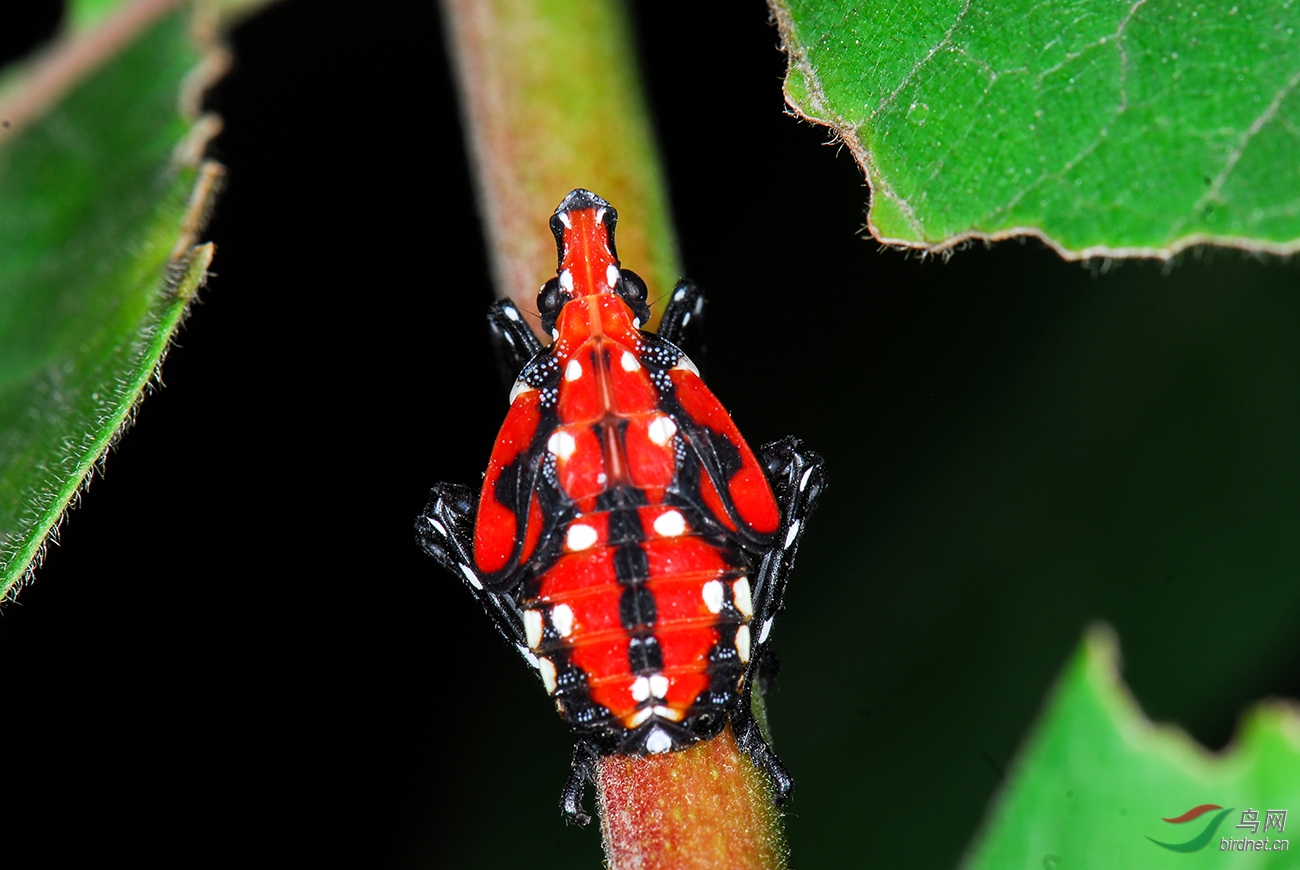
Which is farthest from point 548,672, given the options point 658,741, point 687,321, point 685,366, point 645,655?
point 687,321

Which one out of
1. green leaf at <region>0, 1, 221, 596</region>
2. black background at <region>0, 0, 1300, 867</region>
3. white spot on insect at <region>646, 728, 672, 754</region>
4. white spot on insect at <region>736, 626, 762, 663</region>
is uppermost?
green leaf at <region>0, 1, 221, 596</region>

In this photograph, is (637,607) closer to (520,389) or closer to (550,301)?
(520,389)

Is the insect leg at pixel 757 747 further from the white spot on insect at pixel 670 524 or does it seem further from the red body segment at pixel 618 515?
the white spot on insect at pixel 670 524

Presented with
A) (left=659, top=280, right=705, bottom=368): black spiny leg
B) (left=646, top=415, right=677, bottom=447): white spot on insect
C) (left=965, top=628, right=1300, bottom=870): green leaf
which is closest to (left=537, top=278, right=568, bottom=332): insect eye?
(left=659, top=280, right=705, bottom=368): black spiny leg

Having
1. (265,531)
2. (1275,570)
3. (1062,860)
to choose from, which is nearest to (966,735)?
(1275,570)

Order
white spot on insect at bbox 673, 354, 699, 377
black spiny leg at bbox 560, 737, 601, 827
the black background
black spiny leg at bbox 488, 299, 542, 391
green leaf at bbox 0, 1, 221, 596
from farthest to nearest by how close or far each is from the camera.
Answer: the black background
black spiny leg at bbox 488, 299, 542, 391
white spot on insect at bbox 673, 354, 699, 377
black spiny leg at bbox 560, 737, 601, 827
green leaf at bbox 0, 1, 221, 596

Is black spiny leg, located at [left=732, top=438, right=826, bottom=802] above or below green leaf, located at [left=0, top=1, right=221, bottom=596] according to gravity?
below

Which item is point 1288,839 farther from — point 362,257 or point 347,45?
point 347,45

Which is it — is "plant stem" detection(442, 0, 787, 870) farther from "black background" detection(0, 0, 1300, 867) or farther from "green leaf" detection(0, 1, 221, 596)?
"black background" detection(0, 0, 1300, 867)
